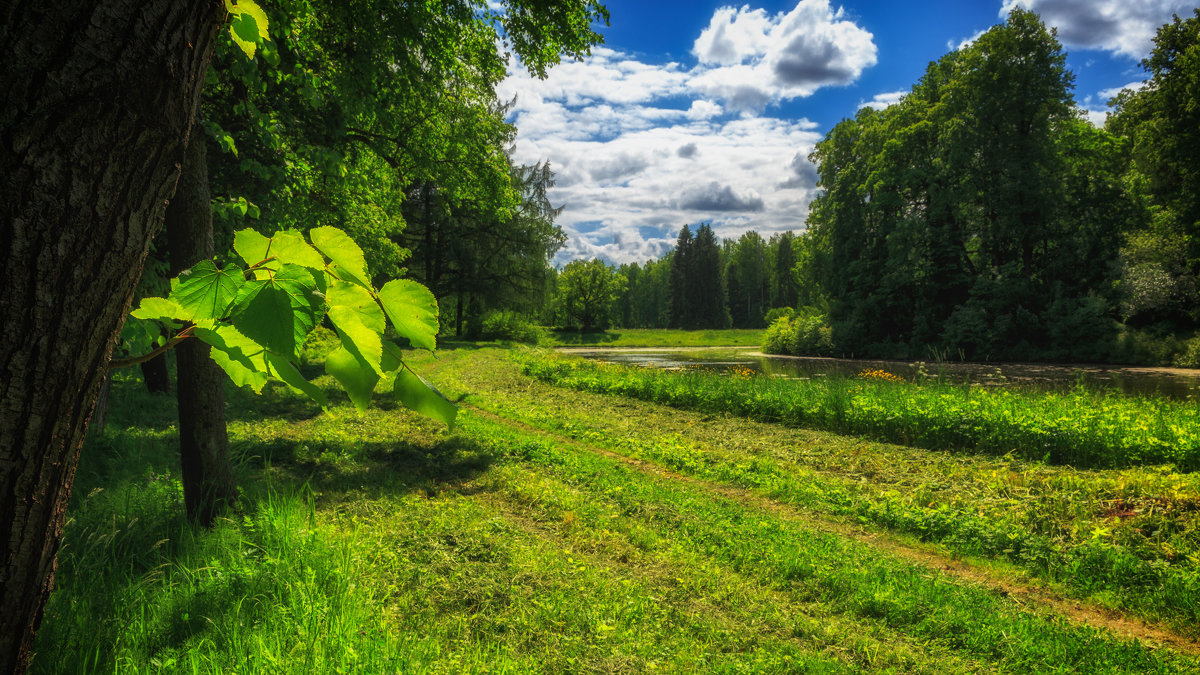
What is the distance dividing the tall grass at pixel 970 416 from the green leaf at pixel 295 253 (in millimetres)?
9950

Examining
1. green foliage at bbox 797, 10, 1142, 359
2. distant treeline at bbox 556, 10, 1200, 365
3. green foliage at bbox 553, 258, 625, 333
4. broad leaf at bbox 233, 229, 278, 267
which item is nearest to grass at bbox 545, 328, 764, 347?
green foliage at bbox 553, 258, 625, 333

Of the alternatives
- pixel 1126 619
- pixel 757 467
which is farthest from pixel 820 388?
pixel 1126 619

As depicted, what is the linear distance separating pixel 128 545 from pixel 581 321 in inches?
2585

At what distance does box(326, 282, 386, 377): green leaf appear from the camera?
2.25 ft

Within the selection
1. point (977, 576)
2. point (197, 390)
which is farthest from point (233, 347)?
point (977, 576)

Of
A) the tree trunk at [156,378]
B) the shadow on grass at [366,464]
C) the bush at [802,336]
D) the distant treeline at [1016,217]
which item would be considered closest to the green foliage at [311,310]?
the shadow on grass at [366,464]

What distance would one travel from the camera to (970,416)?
892 centimetres

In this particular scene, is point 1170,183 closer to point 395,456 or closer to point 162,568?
point 395,456

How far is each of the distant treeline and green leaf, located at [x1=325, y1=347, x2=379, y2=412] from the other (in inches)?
1272

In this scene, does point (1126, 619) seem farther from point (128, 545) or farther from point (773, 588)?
point (128, 545)

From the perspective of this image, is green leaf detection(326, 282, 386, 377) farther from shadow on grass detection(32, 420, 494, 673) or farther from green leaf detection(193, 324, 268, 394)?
shadow on grass detection(32, 420, 494, 673)

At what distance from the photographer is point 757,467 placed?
7.82 metres

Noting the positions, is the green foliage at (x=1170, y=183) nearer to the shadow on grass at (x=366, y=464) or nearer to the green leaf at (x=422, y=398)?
the shadow on grass at (x=366, y=464)

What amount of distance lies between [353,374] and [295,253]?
18cm
